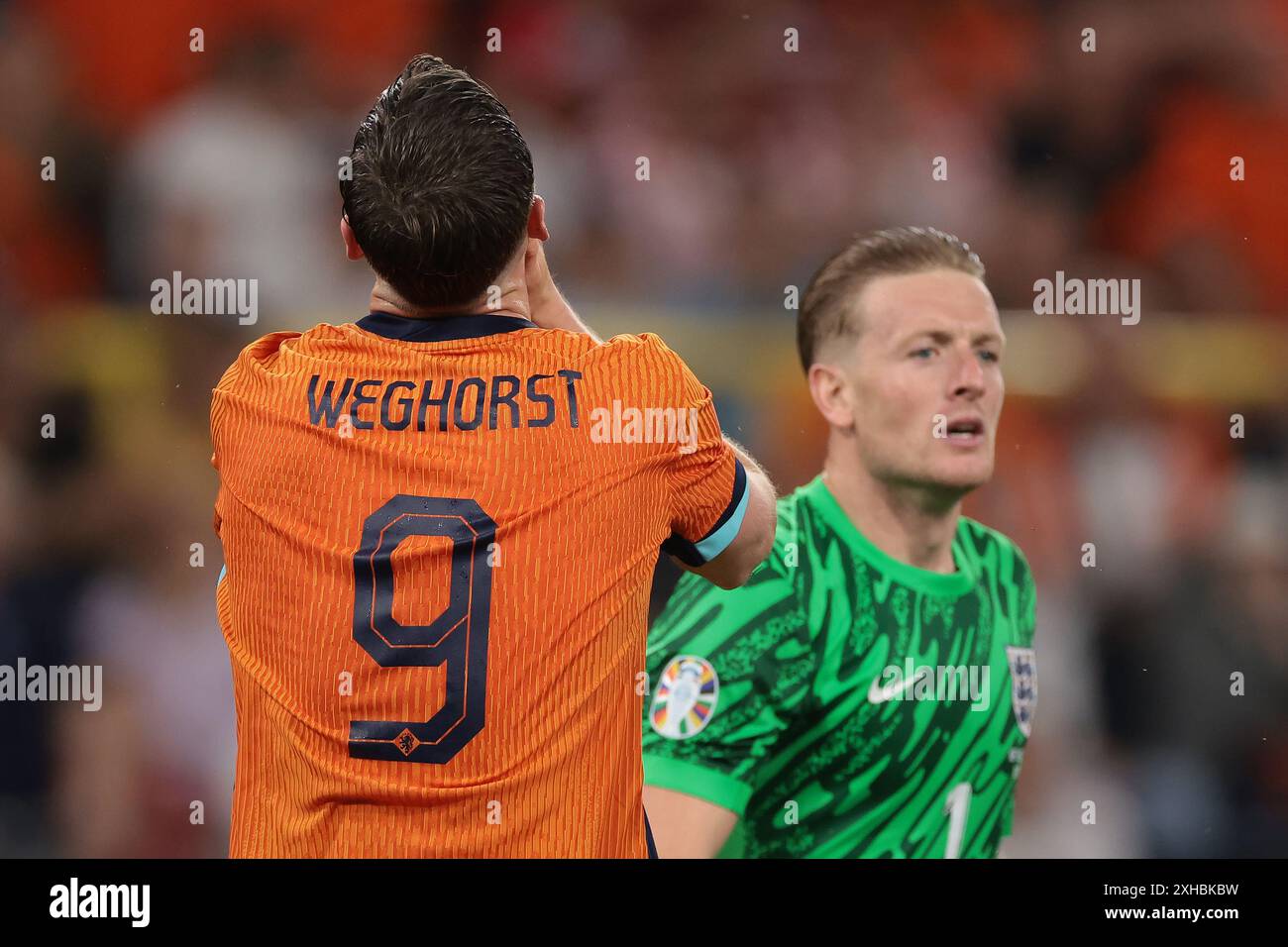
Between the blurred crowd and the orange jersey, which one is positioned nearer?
Answer: the orange jersey

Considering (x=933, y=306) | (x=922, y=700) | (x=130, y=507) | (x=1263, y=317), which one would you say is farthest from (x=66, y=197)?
(x=1263, y=317)

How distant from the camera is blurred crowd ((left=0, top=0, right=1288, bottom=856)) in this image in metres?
4.08

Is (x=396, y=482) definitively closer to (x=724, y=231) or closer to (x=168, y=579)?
(x=168, y=579)

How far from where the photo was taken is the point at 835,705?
2770 millimetres

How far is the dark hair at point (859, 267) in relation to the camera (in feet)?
10.1

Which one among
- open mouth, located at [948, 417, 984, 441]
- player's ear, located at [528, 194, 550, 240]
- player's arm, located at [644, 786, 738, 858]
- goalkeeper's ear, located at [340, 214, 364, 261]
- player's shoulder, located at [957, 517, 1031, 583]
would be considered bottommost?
player's arm, located at [644, 786, 738, 858]

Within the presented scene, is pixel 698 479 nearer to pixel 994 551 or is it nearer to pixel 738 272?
pixel 994 551

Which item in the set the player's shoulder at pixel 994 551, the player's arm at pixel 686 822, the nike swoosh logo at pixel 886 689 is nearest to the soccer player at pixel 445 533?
the player's arm at pixel 686 822

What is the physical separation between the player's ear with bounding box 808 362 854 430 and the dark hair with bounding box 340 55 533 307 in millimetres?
1338

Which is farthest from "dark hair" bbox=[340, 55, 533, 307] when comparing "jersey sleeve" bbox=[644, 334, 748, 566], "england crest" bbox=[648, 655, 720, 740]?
"england crest" bbox=[648, 655, 720, 740]

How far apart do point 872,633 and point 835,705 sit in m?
0.17

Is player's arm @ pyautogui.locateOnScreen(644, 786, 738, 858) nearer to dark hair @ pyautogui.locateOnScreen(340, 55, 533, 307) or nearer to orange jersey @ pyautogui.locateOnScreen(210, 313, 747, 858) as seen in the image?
orange jersey @ pyautogui.locateOnScreen(210, 313, 747, 858)

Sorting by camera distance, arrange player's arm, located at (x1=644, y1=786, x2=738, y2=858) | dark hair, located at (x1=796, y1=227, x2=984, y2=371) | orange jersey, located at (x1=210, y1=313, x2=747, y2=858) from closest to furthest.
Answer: orange jersey, located at (x1=210, y1=313, x2=747, y2=858) < player's arm, located at (x1=644, y1=786, x2=738, y2=858) < dark hair, located at (x1=796, y1=227, x2=984, y2=371)

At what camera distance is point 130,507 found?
13.9 ft
